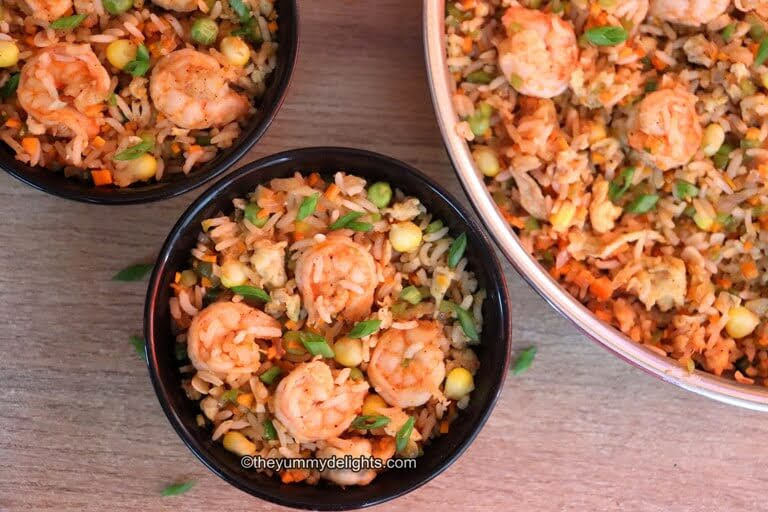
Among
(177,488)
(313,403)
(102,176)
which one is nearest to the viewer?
(313,403)

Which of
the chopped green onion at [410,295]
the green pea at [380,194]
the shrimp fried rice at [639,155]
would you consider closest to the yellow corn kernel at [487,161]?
the shrimp fried rice at [639,155]

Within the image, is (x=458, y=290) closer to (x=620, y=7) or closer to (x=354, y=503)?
(x=354, y=503)

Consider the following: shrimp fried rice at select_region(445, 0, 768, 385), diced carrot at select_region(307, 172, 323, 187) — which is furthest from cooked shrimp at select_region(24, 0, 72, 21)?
shrimp fried rice at select_region(445, 0, 768, 385)

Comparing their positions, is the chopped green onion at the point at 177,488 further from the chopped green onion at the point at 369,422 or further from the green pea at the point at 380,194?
the green pea at the point at 380,194

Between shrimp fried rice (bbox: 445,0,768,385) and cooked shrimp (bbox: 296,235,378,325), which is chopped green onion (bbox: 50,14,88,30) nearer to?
cooked shrimp (bbox: 296,235,378,325)

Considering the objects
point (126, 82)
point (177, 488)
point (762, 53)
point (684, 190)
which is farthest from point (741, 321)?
point (126, 82)

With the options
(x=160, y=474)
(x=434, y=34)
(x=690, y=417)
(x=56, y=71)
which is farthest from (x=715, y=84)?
(x=160, y=474)

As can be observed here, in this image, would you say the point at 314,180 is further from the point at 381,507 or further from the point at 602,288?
the point at 381,507
